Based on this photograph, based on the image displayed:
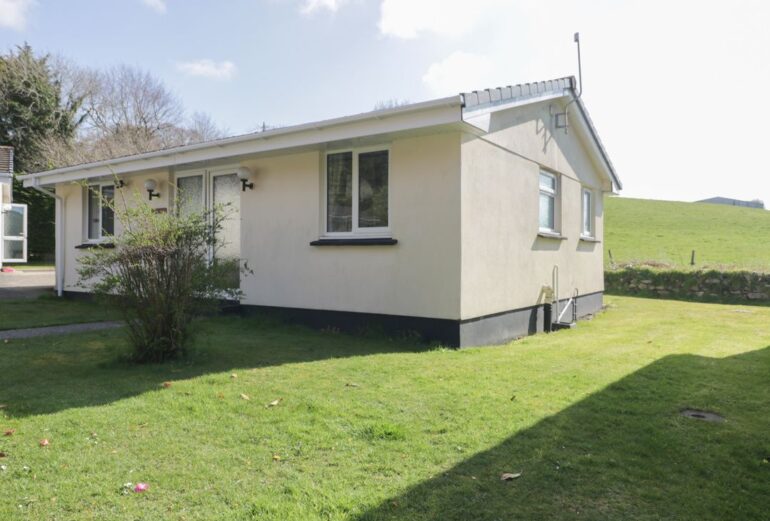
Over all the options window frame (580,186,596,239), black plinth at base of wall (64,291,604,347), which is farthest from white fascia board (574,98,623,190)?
black plinth at base of wall (64,291,604,347)

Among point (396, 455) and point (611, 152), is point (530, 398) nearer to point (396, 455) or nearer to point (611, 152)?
point (396, 455)

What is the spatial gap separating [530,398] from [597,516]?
211 centimetres

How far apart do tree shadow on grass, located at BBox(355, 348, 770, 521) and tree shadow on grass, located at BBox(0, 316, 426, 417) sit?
9.93 ft

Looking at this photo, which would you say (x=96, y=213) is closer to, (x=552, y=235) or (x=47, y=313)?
(x=47, y=313)

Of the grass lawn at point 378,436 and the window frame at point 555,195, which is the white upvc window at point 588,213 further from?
the grass lawn at point 378,436

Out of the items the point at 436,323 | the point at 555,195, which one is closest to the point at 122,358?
the point at 436,323

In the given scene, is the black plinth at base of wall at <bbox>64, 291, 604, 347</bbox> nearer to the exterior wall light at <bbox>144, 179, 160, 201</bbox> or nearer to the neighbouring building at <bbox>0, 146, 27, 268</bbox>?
the exterior wall light at <bbox>144, 179, 160, 201</bbox>

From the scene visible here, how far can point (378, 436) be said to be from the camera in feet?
12.3

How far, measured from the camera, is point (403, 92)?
135 ft

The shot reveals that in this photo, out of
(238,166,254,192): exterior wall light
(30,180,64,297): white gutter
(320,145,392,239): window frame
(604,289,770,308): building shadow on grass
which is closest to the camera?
(320,145,392,239): window frame

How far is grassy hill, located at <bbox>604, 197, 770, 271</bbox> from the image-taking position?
74.1ft

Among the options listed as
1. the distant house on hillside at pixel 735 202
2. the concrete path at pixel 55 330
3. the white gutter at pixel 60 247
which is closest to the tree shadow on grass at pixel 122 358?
the concrete path at pixel 55 330

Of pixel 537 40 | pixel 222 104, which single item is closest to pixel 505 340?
pixel 537 40

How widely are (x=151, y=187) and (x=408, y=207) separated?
5.95 m
